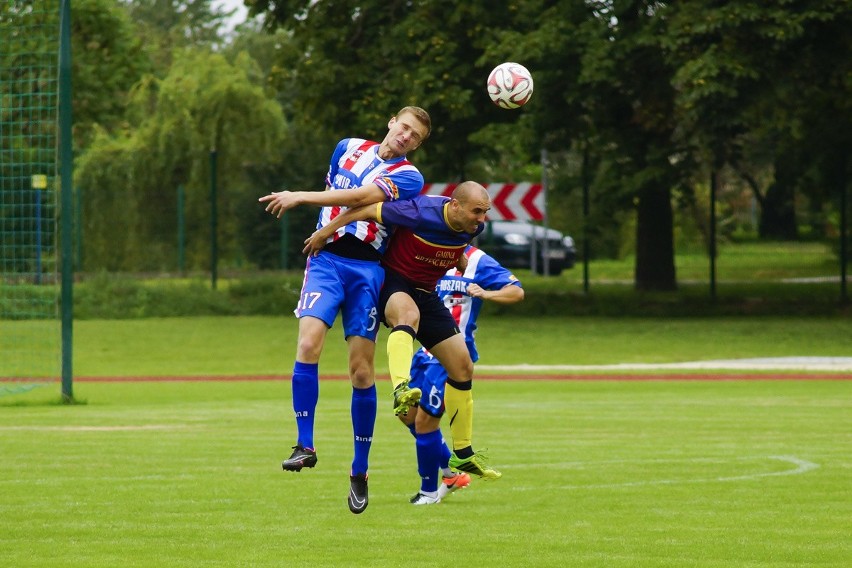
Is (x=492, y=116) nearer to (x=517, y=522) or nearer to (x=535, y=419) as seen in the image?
(x=535, y=419)

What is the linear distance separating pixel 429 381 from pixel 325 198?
2.50 m

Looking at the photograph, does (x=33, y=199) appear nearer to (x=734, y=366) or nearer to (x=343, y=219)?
(x=734, y=366)

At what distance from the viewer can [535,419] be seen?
675 inches

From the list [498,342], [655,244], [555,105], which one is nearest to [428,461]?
[498,342]

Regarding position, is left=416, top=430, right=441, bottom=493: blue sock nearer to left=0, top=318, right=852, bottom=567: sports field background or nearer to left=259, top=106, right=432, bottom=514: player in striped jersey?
left=0, top=318, right=852, bottom=567: sports field background

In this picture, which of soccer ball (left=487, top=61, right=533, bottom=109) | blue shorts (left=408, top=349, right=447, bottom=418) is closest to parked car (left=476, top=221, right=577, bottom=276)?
blue shorts (left=408, top=349, right=447, bottom=418)

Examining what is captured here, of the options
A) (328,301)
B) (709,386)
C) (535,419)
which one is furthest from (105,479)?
(709,386)

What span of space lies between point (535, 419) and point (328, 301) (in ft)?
24.9

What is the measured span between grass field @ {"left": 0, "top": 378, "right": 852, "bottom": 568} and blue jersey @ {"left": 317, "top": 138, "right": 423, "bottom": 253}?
1829 millimetres

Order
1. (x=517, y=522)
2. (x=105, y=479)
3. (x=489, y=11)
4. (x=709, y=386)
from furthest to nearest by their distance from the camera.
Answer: (x=489, y=11), (x=709, y=386), (x=105, y=479), (x=517, y=522)

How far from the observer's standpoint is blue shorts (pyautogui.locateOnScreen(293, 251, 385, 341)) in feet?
32.5

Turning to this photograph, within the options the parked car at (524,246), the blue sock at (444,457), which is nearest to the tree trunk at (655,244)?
the parked car at (524,246)

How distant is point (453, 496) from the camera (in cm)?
1138

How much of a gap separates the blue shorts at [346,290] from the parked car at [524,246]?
28.1 meters
